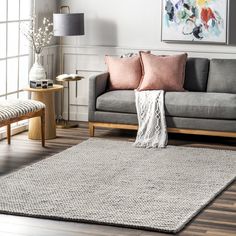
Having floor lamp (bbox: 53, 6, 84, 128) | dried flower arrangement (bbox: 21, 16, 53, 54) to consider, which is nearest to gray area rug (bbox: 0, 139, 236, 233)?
dried flower arrangement (bbox: 21, 16, 53, 54)

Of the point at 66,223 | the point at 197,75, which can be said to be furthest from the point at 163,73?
the point at 66,223

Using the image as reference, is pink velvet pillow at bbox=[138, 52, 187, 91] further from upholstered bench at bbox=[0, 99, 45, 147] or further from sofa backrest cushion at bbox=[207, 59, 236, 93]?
upholstered bench at bbox=[0, 99, 45, 147]

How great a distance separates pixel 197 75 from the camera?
7.71 m

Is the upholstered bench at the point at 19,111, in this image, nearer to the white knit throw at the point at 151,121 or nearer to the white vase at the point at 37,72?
the white vase at the point at 37,72

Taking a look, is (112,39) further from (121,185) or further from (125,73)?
(121,185)

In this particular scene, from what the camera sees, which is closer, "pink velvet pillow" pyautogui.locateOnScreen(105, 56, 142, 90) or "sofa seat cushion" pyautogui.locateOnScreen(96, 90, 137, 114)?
"sofa seat cushion" pyautogui.locateOnScreen(96, 90, 137, 114)

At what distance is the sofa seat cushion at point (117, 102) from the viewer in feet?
24.0

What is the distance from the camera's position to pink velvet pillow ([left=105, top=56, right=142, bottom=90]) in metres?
7.70

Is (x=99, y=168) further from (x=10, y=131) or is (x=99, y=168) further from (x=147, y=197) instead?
(x=10, y=131)

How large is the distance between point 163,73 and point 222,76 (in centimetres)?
61

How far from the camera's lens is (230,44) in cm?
784

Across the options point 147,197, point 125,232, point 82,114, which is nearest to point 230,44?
point 82,114

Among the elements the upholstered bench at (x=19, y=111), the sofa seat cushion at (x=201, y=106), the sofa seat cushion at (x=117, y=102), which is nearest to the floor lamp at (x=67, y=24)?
the sofa seat cushion at (x=117, y=102)

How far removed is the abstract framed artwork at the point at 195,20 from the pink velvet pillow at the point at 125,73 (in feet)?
1.82
